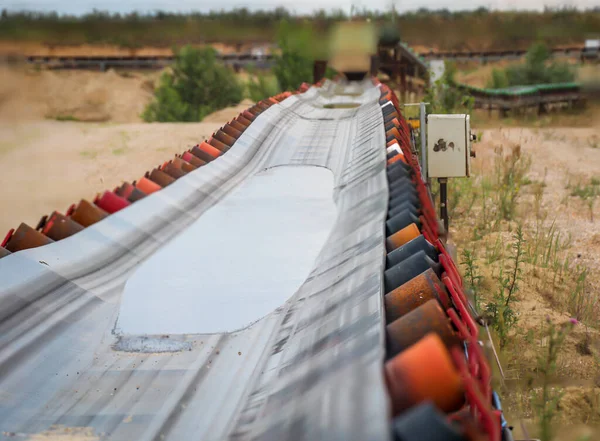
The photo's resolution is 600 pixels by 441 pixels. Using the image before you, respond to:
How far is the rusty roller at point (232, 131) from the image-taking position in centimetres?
647

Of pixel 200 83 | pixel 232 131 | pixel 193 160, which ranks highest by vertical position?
pixel 200 83

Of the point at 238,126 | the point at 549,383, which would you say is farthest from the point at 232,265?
the point at 238,126

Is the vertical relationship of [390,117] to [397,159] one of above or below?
above

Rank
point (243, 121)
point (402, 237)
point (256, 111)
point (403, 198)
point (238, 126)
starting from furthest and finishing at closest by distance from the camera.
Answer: point (256, 111) → point (243, 121) → point (238, 126) → point (403, 198) → point (402, 237)

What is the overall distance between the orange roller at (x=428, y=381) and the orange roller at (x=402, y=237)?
1233 millimetres

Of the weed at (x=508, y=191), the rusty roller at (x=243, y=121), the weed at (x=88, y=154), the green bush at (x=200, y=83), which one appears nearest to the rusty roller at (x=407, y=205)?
the rusty roller at (x=243, y=121)

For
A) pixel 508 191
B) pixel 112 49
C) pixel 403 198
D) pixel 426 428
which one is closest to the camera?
pixel 426 428

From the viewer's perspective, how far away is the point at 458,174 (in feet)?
17.5

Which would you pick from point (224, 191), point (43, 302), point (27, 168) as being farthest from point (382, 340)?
point (27, 168)

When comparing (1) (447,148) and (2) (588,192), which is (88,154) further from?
(1) (447,148)

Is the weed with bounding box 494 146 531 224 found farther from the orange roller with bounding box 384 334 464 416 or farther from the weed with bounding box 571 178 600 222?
the orange roller with bounding box 384 334 464 416

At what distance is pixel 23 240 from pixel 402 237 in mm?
1965

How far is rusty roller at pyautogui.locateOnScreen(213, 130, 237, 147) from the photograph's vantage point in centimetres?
619

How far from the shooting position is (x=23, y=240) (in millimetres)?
3098
